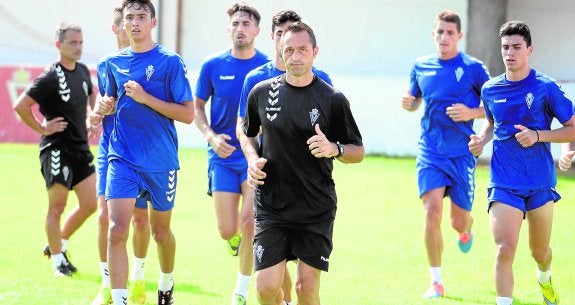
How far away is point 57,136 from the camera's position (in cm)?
1155

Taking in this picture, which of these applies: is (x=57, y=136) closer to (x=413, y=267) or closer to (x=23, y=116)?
(x=23, y=116)

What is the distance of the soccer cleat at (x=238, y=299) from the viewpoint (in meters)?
9.46

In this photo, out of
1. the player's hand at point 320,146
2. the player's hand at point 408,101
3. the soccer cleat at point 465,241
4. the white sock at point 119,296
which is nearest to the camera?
the player's hand at point 320,146

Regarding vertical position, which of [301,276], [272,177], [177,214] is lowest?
[177,214]

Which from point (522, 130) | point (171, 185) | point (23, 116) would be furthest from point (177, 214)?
point (522, 130)

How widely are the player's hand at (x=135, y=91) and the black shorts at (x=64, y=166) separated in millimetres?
3098

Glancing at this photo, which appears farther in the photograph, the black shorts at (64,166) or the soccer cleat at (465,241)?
the soccer cleat at (465,241)

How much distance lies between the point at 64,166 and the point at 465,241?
4.56m

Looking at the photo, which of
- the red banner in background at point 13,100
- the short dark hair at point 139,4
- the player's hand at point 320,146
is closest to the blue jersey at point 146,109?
the short dark hair at point 139,4

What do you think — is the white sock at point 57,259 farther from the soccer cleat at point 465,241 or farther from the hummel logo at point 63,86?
the soccer cleat at point 465,241

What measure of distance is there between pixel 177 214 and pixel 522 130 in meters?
8.26

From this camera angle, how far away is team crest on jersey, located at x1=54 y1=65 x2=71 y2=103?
453 inches

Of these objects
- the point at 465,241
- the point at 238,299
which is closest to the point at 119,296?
the point at 238,299

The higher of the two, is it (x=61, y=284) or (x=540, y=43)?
(x=540, y=43)
